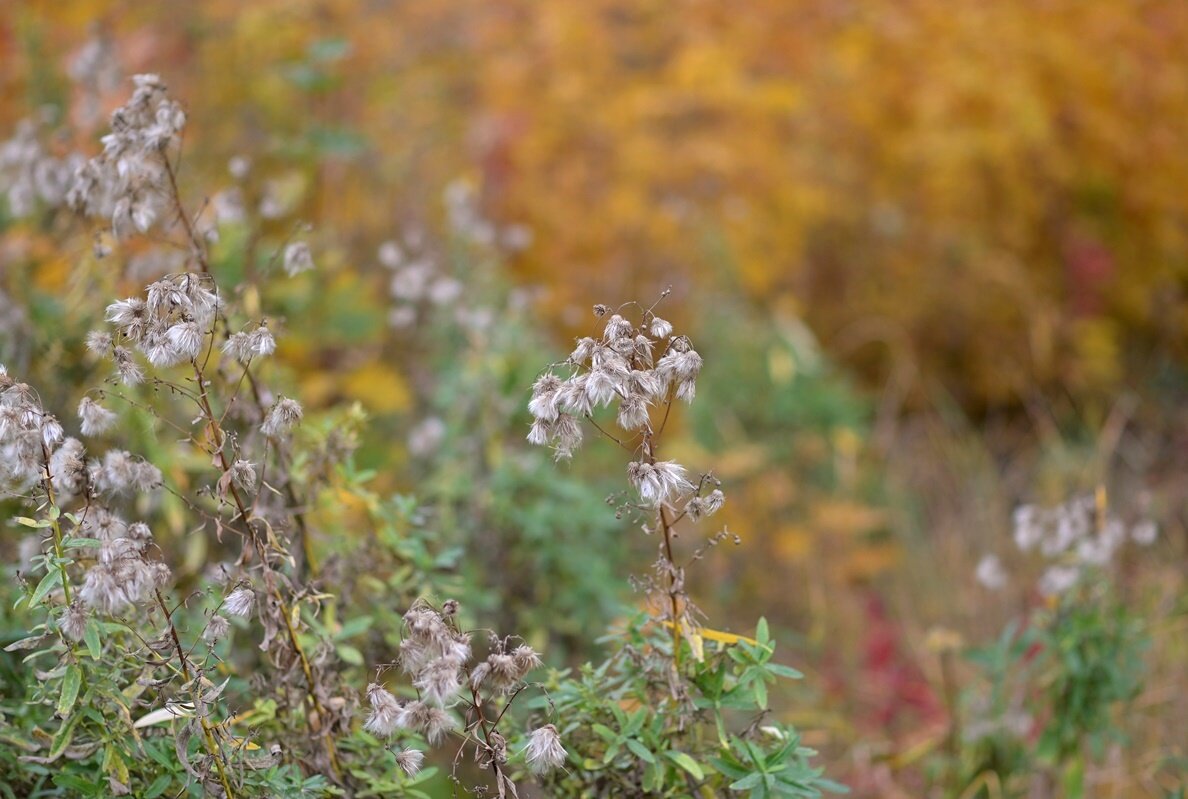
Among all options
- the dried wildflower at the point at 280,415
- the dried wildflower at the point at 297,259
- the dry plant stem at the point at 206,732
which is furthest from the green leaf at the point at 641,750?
the dried wildflower at the point at 297,259

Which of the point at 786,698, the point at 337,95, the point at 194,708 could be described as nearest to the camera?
the point at 194,708

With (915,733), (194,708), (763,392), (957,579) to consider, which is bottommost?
(194,708)

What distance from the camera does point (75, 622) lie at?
49.6 inches

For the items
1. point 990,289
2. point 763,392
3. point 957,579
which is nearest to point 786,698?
point 957,579

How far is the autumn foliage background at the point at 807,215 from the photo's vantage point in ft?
12.7

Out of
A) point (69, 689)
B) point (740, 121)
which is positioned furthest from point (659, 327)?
point (740, 121)

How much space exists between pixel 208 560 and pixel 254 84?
2539mm

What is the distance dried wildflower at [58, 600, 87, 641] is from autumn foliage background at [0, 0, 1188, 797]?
2.06 metres

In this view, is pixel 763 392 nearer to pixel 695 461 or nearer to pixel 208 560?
pixel 695 461

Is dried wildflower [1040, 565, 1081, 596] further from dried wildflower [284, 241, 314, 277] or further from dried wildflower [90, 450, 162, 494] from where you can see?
dried wildflower [90, 450, 162, 494]

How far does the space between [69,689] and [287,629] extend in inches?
11.2

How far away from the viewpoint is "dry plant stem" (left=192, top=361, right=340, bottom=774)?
135 cm

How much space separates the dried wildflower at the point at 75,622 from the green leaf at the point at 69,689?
62 millimetres

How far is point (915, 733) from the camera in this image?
3.08 metres
